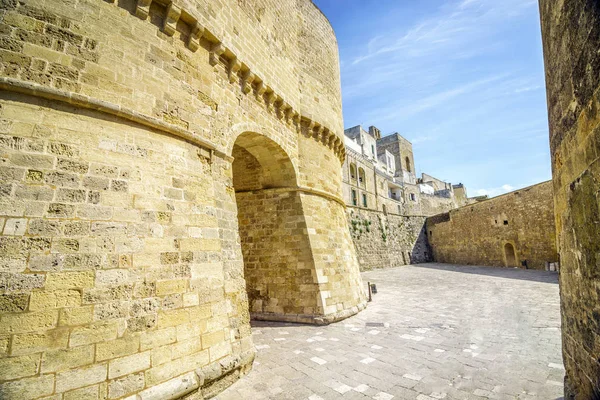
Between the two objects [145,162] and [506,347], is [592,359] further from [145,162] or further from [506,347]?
[145,162]

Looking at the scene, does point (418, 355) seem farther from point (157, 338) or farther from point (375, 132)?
point (375, 132)

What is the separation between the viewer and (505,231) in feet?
58.1

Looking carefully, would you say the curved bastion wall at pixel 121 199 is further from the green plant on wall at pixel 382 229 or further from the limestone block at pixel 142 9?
the green plant on wall at pixel 382 229

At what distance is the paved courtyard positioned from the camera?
11.2ft

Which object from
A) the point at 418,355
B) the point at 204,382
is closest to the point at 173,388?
the point at 204,382

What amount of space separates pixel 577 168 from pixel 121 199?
4514 millimetres

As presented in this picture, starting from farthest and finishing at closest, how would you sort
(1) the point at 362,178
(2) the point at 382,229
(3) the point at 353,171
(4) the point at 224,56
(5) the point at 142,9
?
(1) the point at 362,178 < (3) the point at 353,171 < (2) the point at 382,229 < (4) the point at 224,56 < (5) the point at 142,9

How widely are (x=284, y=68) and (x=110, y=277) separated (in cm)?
633

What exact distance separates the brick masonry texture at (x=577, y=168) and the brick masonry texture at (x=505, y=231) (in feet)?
51.6

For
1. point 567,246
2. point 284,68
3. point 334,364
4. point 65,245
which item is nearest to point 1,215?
point 65,245

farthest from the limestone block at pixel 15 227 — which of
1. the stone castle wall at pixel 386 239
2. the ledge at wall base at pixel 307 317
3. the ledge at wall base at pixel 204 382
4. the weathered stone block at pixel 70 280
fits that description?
the stone castle wall at pixel 386 239

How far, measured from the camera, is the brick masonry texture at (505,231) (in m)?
15.2

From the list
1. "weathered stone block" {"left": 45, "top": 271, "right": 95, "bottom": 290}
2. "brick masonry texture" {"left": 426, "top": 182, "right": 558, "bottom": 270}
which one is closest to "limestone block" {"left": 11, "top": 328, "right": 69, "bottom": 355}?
"weathered stone block" {"left": 45, "top": 271, "right": 95, "bottom": 290}

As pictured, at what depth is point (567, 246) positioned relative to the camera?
266cm
